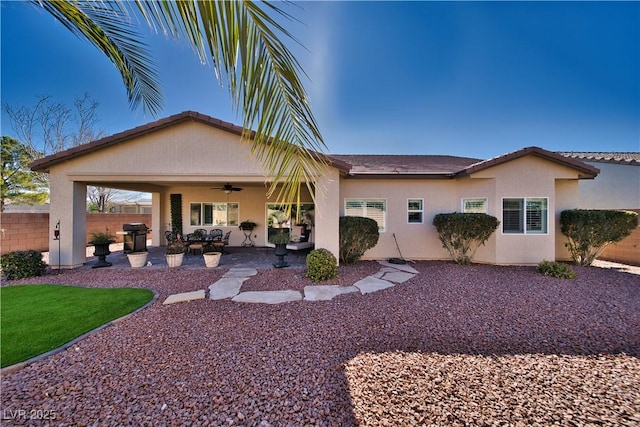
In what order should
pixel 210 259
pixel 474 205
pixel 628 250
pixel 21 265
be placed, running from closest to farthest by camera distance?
→ pixel 21 265, pixel 210 259, pixel 474 205, pixel 628 250

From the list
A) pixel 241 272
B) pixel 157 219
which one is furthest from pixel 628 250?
pixel 157 219

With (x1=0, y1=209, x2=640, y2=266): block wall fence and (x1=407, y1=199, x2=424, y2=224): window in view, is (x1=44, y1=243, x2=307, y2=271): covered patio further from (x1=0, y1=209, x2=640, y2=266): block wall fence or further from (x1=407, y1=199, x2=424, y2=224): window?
(x1=407, y1=199, x2=424, y2=224): window

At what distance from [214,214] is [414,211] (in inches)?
434

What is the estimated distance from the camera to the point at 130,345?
150 inches

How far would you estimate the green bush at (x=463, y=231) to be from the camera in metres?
8.58

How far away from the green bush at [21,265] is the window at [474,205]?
1543 centimetres

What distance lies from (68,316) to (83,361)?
221cm

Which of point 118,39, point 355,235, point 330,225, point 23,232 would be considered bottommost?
point 23,232

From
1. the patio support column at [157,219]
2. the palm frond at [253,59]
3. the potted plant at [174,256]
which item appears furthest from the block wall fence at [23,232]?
the palm frond at [253,59]

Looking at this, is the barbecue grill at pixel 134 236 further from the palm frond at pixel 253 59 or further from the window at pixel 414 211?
the window at pixel 414 211

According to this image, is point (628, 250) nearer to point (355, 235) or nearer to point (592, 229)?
point (592, 229)

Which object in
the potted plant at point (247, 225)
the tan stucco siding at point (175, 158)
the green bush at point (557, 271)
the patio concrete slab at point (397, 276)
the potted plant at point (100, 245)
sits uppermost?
the tan stucco siding at point (175, 158)

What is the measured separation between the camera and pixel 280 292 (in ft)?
20.2

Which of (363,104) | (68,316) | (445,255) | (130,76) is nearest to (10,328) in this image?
(68,316)
